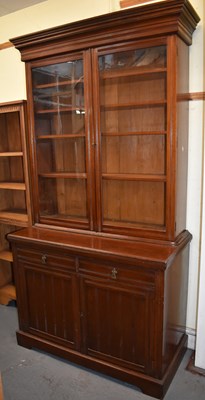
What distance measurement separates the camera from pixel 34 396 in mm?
1941

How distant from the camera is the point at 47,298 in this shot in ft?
7.35

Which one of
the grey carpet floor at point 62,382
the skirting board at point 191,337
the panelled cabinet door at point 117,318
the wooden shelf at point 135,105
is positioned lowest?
the grey carpet floor at point 62,382

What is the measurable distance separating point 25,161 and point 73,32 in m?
1.01

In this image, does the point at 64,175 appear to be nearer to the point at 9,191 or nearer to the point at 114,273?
the point at 114,273

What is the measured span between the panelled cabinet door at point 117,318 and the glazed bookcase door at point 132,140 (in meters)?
0.37

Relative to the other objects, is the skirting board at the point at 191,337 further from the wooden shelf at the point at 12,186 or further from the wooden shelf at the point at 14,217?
the wooden shelf at the point at 12,186

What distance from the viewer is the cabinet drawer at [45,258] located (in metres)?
2.08

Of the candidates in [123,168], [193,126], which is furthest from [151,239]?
[193,126]

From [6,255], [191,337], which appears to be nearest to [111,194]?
[191,337]

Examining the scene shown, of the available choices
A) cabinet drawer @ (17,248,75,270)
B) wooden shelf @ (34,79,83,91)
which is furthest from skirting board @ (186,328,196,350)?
wooden shelf @ (34,79,83,91)

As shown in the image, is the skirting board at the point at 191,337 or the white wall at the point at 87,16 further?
the skirting board at the point at 191,337

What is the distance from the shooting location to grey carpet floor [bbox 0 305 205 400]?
6.35 ft

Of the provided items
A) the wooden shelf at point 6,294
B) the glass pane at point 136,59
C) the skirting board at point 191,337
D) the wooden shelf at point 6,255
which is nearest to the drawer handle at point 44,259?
the wooden shelf at point 6,255

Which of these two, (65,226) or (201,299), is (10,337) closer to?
(65,226)
